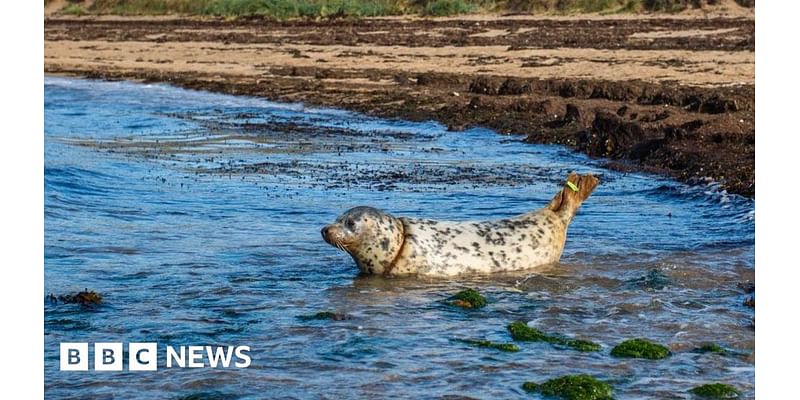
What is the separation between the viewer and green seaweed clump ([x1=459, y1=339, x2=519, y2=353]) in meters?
7.49

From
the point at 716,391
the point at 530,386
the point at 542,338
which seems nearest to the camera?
the point at 716,391

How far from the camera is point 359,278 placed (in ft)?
31.3

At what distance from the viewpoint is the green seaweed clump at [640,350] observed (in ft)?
24.1

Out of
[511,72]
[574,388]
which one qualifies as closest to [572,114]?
[511,72]

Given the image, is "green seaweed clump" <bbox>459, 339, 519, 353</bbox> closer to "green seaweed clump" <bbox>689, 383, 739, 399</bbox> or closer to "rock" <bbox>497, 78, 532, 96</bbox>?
"green seaweed clump" <bbox>689, 383, 739, 399</bbox>

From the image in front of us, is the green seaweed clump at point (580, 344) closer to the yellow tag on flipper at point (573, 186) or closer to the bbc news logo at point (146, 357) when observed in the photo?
the bbc news logo at point (146, 357)

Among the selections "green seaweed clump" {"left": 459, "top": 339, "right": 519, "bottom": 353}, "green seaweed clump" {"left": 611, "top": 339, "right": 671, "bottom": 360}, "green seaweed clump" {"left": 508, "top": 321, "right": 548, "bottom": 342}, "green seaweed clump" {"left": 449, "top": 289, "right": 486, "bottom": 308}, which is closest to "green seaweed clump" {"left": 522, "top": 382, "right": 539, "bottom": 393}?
"green seaweed clump" {"left": 459, "top": 339, "right": 519, "bottom": 353}

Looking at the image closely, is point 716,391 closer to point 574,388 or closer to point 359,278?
point 574,388

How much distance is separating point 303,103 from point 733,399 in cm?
1859

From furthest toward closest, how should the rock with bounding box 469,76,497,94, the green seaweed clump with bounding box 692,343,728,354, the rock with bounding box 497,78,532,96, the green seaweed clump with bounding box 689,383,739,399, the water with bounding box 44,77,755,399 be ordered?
the rock with bounding box 469,76,497,94
the rock with bounding box 497,78,532,96
the green seaweed clump with bounding box 692,343,728,354
the water with bounding box 44,77,755,399
the green seaweed clump with bounding box 689,383,739,399

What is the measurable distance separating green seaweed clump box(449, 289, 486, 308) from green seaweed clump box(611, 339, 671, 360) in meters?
1.33

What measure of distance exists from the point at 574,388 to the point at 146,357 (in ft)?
7.78
